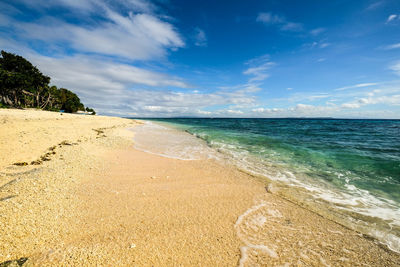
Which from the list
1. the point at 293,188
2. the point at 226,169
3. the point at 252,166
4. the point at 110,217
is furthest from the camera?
the point at 252,166

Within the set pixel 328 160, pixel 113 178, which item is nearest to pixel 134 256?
pixel 113 178

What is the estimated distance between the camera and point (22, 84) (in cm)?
2914

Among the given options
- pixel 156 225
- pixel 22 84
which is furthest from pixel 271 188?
pixel 22 84

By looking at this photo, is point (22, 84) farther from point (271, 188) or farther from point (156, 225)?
point (271, 188)

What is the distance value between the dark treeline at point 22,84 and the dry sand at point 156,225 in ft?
117

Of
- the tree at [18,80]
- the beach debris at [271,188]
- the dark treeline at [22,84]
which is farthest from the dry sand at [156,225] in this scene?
the dark treeline at [22,84]

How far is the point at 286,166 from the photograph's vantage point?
8.88 metres

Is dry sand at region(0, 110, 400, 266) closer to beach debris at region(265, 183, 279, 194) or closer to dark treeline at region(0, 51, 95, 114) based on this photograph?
beach debris at region(265, 183, 279, 194)

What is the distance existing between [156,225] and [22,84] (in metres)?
42.9

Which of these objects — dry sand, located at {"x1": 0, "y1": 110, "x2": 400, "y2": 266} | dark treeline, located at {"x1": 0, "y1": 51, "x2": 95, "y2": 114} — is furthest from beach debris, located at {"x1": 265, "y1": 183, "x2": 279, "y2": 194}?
dark treeline, located at {"x1": 0, "y1": 51, "x2": 95, "y2": 114}

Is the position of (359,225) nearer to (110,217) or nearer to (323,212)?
(323,212)

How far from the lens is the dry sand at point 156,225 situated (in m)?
2.61

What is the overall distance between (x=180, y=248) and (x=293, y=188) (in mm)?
5118

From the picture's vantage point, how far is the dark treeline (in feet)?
91.4
